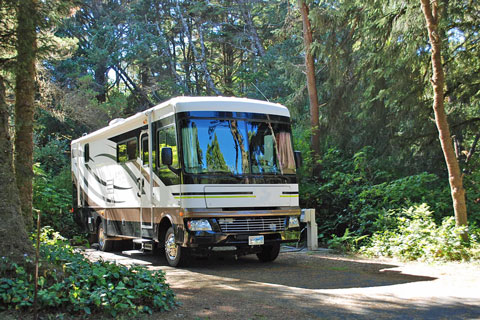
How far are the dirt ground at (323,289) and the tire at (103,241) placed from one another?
255cm

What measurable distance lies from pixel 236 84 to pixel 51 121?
12259 millimetres

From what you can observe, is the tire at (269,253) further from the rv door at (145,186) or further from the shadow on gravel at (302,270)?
the rv door at (145,186)

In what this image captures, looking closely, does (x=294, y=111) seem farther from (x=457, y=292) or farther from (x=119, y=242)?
(x=457, y=292)

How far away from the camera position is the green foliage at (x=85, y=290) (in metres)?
5.57

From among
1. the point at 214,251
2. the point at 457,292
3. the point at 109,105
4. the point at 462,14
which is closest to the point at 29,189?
the point at 214,251

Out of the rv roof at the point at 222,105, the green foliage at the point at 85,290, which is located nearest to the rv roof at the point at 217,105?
the rv roof at the point at 222,105

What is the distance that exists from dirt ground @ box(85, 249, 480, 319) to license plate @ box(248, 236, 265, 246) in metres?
0.54

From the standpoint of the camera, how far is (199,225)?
9.90 meters

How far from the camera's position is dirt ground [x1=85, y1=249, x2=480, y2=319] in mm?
6254

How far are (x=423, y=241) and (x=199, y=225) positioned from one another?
15.5ft

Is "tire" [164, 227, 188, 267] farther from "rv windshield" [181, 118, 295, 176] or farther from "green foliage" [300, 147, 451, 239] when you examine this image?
"green foliage" [300, 147, 451, 239]

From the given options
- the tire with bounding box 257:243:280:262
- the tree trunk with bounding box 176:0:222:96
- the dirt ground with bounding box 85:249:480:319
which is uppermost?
the tree trunk with bounding box 176:0:222:96

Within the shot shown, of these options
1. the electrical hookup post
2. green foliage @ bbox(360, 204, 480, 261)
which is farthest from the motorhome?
green foliage @ bbox(360, 204, 480, 261)

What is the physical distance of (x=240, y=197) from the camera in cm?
1015
